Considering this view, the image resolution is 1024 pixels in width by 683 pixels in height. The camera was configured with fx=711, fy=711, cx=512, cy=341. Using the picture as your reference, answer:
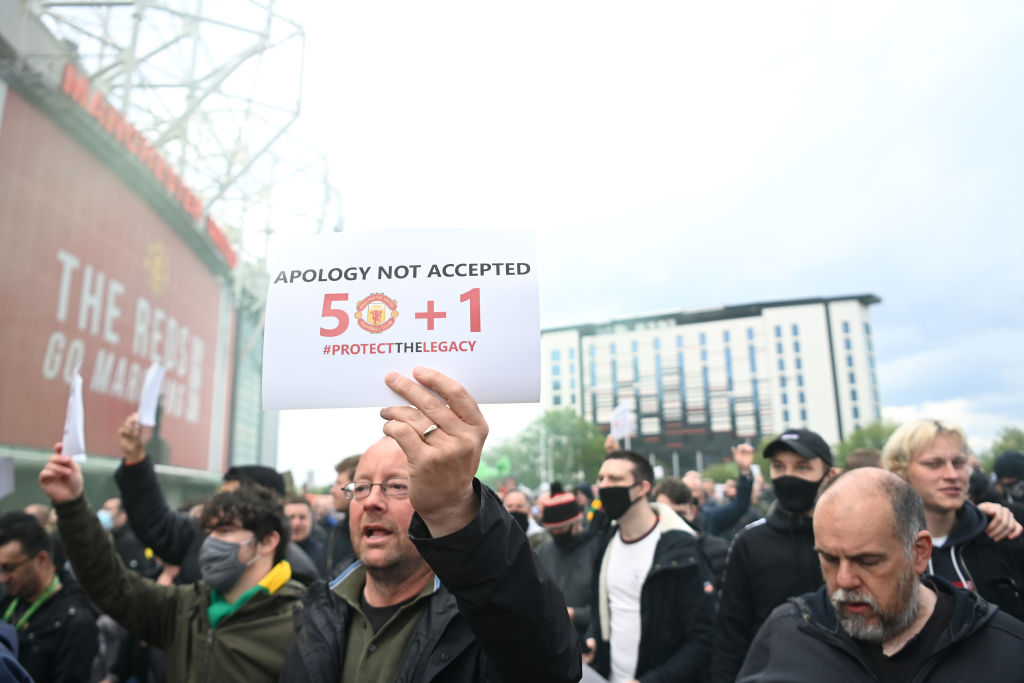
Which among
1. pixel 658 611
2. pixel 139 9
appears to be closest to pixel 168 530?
pixel 658 611

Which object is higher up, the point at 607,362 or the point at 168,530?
the point at 607,362

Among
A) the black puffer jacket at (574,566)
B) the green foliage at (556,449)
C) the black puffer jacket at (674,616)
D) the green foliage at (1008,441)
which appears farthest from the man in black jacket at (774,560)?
the green foliage at (556,449)

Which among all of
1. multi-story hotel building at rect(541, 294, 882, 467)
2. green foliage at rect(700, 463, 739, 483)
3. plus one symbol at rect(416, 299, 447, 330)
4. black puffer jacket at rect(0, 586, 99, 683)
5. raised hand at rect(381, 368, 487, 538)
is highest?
multi-story hotel building at rect(541, 294, 882, 467)

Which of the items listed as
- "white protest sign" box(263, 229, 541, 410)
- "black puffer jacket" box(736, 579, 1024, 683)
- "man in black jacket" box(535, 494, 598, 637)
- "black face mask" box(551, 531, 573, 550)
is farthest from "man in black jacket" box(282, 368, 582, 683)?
"black face mask" box(551, 531, 573, 550)

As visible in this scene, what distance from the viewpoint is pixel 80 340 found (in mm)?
15883

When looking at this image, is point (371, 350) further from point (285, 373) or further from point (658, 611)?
point (658, 611)

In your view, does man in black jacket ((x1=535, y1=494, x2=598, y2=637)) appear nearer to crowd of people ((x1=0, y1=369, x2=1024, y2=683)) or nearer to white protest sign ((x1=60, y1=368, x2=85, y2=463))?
crowd of people ((x1=0, y1=369, x2=1024, y2=683))

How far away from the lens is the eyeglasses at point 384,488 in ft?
7.23

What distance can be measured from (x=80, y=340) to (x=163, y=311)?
16.3 ft

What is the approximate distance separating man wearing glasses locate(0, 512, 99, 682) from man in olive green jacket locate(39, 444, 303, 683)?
98 cm

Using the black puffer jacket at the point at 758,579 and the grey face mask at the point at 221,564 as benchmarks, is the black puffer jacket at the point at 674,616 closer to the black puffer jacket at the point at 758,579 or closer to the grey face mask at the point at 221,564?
the black puffer jacket at the point at 758,579

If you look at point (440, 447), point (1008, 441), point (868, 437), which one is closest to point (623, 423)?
point (440, 447)

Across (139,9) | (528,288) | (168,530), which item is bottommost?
(168,530)

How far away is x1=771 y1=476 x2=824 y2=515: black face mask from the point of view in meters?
3.37
